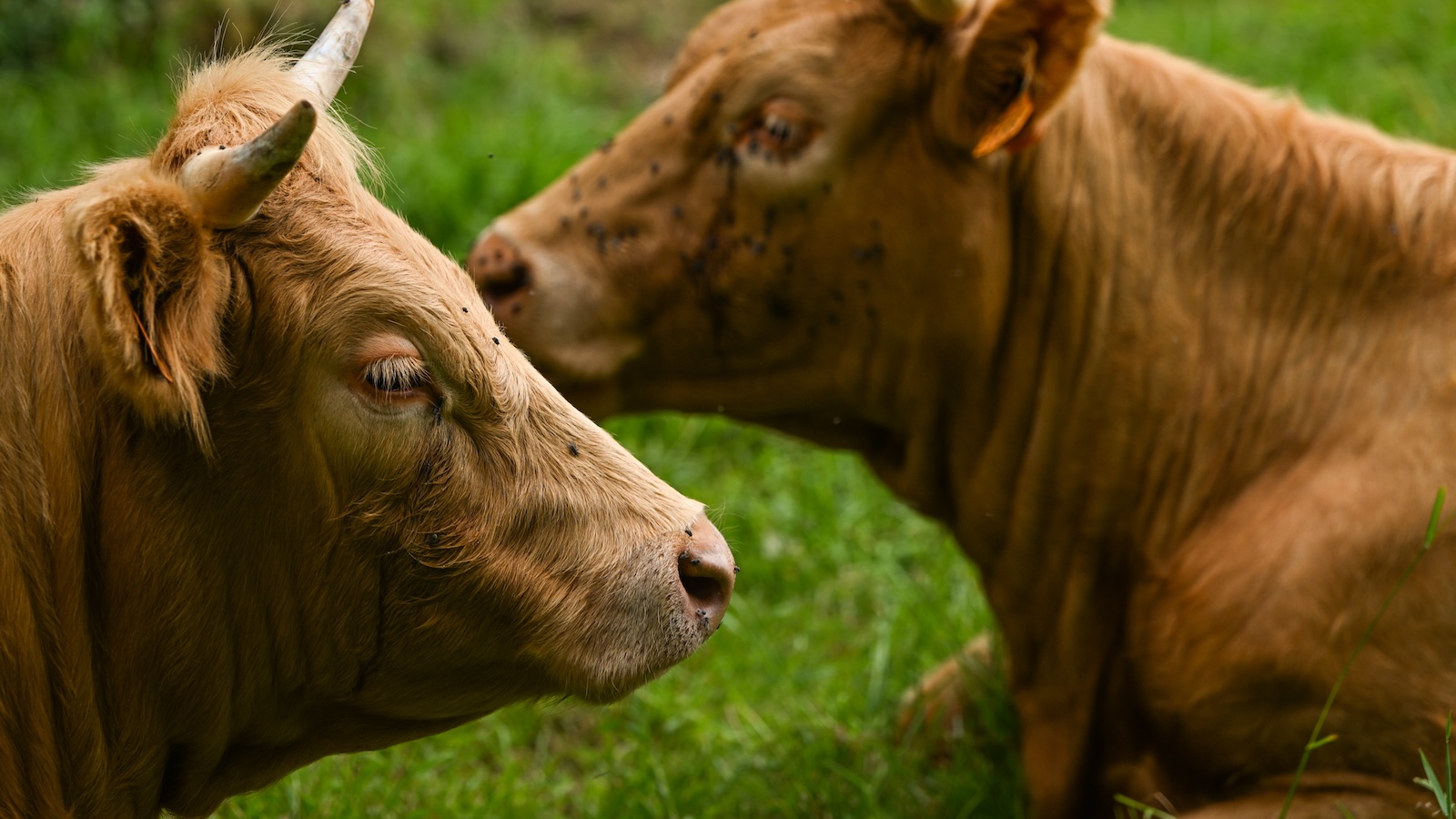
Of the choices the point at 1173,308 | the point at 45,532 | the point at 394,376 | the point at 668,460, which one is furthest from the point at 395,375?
the point at 668,460

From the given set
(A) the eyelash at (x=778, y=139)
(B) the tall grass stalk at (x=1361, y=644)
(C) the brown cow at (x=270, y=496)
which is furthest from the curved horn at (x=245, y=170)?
(B) the tall grass stalk at (x=1361, y=644)

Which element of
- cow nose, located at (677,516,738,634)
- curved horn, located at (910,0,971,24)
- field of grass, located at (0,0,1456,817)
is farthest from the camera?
field of grass, located at (0,0,1456,817)

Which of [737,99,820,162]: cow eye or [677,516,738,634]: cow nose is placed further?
[737,99,820,162]: cow eye

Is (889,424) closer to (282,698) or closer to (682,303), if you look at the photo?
(682,303)

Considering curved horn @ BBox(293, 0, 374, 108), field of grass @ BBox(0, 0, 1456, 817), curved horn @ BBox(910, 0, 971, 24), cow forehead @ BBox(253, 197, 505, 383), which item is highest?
curved horn @ BBox(293, 0, 374, 108)

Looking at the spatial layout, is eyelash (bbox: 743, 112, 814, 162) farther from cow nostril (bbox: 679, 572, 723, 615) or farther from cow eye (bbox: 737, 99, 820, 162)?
cow nostril (bbox: 679, 572, 723, 615)

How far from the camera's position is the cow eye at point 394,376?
2.71 metres

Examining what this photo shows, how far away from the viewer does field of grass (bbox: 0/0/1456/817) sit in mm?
4496

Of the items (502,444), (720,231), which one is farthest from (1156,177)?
(502,444)

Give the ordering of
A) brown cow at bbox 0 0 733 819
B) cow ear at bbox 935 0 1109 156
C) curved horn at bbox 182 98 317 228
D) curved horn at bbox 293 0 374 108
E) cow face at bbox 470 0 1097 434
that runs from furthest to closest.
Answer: cow face at bbox 470 0 1097 434, cow ear at bbox 935 0 1109 156, curved horn at bbox 293 0 374 108, brown cow at bbox 0 0 733 819, curved horn at bbox 182 98 317 228

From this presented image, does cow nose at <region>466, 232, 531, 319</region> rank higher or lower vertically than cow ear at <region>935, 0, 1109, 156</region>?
lower

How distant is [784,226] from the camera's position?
3934mm

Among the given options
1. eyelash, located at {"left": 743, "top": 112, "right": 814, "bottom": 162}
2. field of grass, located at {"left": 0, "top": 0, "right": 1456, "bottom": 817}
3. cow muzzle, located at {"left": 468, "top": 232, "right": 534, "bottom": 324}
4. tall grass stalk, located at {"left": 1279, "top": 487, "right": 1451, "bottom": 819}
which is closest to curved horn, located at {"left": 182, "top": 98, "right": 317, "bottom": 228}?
field of grass, located at {"left": 0, "top": 0, "right": 1456, "bottom": 817}

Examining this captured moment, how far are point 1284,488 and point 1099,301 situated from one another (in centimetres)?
67
